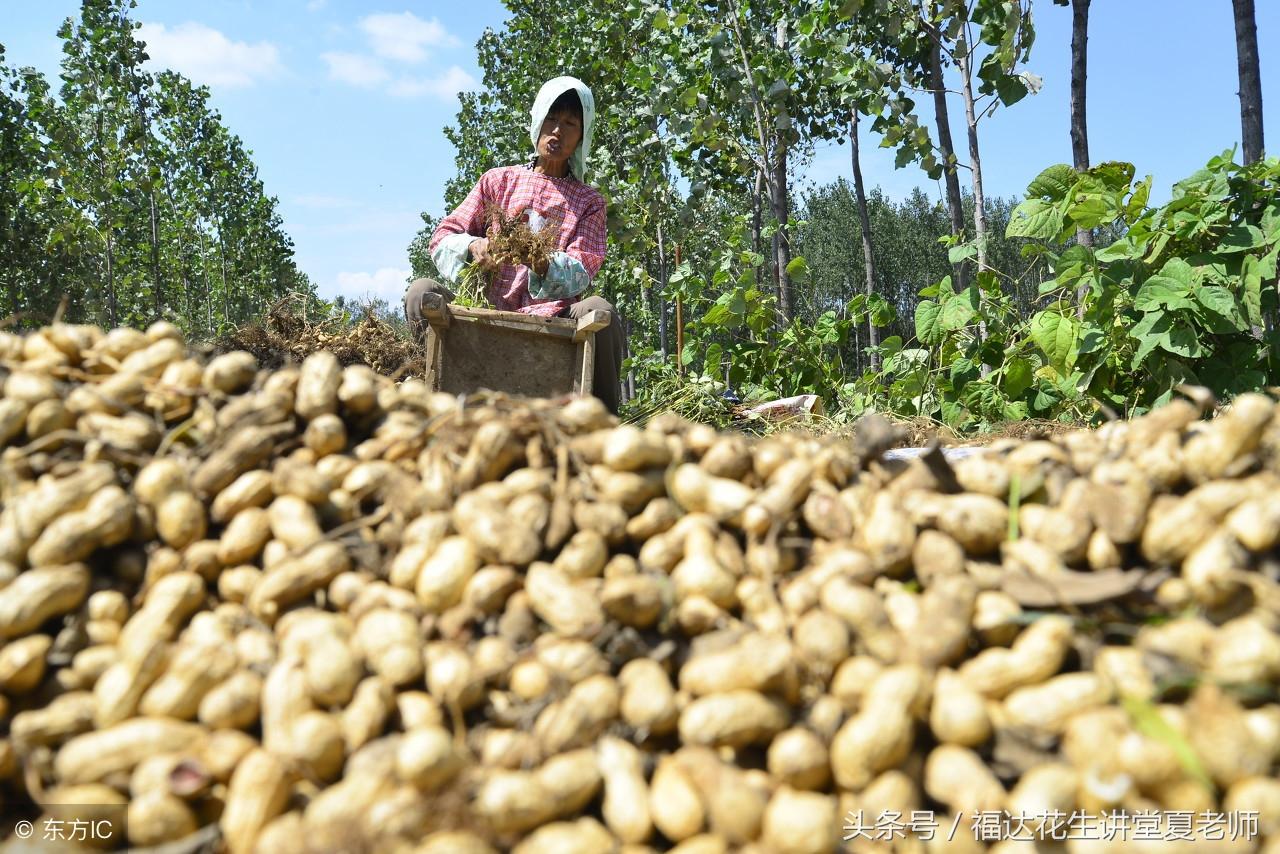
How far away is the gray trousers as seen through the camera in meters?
4.40

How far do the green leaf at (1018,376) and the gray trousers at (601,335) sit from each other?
88.2 inches

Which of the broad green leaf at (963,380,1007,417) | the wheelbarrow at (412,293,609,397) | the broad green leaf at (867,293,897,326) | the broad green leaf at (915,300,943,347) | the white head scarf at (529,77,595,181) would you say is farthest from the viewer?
the broad green leaf at (867,293,897,326)

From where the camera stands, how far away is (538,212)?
4.93 meters

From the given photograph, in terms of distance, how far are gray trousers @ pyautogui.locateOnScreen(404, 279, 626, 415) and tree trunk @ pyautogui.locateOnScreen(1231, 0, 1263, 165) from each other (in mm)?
5318

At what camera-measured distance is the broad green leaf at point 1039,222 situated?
4.84 metres

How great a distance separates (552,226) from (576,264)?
0.25 meters

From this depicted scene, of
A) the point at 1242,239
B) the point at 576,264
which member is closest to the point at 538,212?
the point at 576,264

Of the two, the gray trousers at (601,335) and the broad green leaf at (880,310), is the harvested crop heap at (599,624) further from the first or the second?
the broad green leaf at (880,310)

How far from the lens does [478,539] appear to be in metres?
1.56

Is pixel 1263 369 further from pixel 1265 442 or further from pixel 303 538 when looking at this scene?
pixel 303 538

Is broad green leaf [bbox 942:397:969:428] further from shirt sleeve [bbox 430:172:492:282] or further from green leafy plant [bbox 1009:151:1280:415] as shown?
shirt sleeve [bbox 430:172:492:282]

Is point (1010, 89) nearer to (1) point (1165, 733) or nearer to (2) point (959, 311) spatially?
(2) point (959, 311)

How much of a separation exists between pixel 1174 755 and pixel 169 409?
1916 millimetres

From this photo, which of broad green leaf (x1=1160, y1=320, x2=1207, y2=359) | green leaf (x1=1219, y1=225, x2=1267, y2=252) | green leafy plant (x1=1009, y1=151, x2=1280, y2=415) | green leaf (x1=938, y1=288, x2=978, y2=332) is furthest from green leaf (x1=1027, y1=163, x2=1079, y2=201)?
broad green leaf (x1=1160, y1=320, x2=1207, y2=359)
